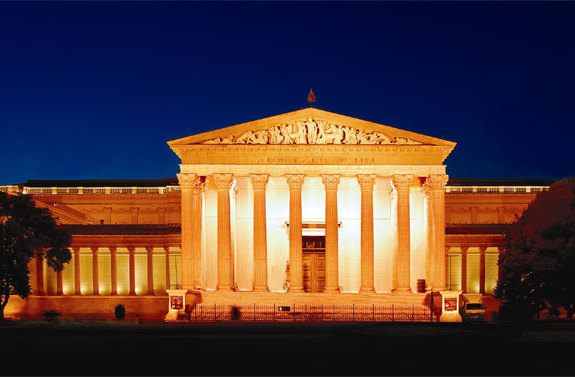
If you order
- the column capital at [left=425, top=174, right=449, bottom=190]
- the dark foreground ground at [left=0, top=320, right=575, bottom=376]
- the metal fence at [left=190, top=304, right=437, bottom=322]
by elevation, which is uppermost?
the column capital at [left=425, top=174, right=449, bottom=190]

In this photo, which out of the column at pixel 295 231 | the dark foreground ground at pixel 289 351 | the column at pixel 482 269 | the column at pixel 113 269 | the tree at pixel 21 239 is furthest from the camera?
the column at pixel 482 269

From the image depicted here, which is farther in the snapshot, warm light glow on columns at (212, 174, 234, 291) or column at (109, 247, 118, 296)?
column at (109, 247, 118, 296)

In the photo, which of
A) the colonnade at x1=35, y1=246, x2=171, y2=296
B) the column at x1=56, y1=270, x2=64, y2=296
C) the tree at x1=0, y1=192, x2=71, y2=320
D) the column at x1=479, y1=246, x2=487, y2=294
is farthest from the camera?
the column at x1=479, y1=246, x2=487, y2=294

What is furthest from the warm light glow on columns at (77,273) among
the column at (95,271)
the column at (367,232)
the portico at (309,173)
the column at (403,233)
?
the column at (403,233)

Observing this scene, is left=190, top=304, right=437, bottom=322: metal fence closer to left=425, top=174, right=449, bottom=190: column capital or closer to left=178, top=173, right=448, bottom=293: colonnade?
left=178, top=173, right=448, bottom=293: colonnade

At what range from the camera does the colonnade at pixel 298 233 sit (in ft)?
153

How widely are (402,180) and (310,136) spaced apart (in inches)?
278

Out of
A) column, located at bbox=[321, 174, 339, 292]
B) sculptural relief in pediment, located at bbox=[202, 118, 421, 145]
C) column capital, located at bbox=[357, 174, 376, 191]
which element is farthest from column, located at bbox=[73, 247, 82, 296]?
column capital, located at bbox=[357, 174, 376, 191]

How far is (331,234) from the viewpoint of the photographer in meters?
47.2

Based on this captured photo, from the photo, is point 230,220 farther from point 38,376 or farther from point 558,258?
point 38,376

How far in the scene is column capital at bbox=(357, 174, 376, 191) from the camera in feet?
154

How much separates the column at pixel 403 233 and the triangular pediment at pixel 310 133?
2.73 meters

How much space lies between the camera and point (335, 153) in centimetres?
4672

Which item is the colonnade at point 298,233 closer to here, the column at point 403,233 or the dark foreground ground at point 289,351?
the column at point 403,233
